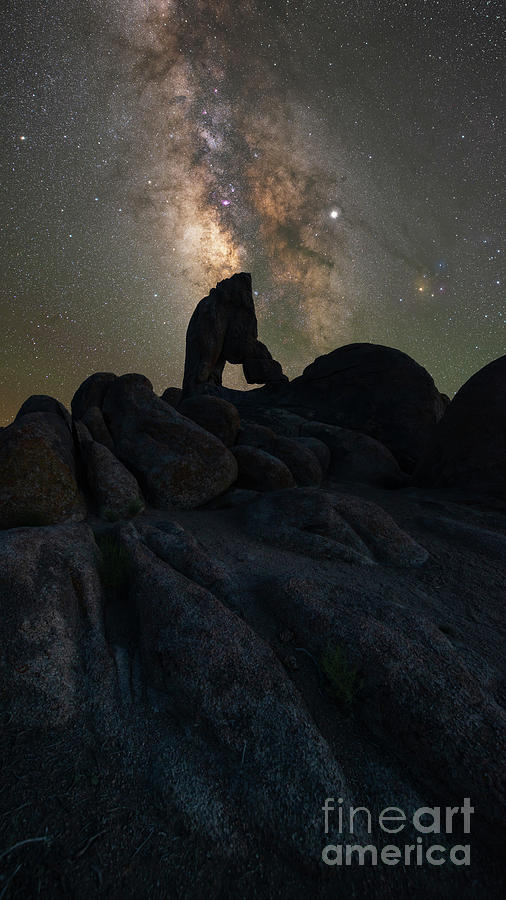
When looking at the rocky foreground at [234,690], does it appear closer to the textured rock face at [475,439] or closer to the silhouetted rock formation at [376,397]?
the textured rock face at [475,439]

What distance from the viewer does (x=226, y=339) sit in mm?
43031

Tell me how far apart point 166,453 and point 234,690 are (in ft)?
33.9

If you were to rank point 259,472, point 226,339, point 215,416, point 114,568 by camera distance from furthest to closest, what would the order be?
1. point 226,339
2. point 215,416
3. point 259,472
4. point 114,568

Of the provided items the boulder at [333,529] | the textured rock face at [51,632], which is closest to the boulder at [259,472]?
the boulder at [333,529]

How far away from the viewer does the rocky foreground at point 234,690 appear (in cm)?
288

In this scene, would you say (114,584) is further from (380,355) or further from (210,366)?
(210,366)

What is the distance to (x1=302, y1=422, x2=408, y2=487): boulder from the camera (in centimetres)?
2012

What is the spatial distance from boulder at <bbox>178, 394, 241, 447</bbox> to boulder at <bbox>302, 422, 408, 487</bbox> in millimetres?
7043

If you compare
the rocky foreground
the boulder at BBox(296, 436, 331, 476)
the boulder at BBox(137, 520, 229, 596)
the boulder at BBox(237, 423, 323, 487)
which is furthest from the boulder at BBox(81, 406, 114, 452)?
the boulder at BBox(296, 436, 331, 476)

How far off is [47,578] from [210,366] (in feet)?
123

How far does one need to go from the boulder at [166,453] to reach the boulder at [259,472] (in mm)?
966

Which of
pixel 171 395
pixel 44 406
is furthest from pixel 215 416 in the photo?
pixel 171 395

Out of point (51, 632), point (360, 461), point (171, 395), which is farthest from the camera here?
point (171, 395)

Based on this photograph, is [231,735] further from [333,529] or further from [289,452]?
[289,452]
